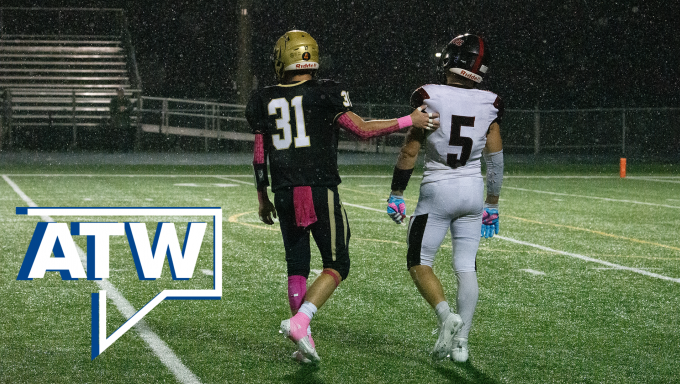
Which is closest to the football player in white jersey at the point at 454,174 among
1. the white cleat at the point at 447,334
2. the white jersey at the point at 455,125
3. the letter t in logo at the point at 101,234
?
the white jersey at the point at 455,125

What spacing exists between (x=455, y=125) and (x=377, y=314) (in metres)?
A: 1.85

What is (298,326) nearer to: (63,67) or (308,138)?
(308,138)

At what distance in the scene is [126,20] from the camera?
105 feet

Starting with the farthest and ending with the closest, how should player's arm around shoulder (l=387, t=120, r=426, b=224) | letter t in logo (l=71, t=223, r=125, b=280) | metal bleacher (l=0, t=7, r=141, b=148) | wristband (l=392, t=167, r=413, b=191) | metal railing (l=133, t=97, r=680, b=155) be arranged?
metal railing (l=133, t=97, r=680, b=155)
metal bleacher (l=0, t=7, r=141, b=148)
letter t in logo (l=71, t=223, r=125, b=280)
wristband (l=392, t=167, r=413, b=191)
player's arm around shoulder (l=387, t=120, r=426, b=224)

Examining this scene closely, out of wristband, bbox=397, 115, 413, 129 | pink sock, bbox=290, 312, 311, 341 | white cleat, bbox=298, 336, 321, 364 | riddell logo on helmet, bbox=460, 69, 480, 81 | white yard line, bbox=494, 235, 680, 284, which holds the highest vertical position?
riddell logo on helmet, bbox=460, 69, 480, 81

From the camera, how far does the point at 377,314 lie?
6188 mm

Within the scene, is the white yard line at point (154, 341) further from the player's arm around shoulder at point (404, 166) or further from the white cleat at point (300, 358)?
the player's arm around shoulder at point (404, 166)

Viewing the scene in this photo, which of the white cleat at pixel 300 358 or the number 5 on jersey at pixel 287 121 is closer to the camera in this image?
the number 5 on jersey at pixel 287 121

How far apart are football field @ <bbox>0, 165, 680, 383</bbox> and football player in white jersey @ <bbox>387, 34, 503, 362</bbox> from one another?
0.45 meters

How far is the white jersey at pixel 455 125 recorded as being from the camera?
4777 millimetres

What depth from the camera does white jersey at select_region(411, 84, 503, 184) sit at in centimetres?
478

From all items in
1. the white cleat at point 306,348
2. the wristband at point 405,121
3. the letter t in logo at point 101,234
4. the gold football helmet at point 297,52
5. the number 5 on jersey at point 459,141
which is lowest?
the white cleat at point 306,348

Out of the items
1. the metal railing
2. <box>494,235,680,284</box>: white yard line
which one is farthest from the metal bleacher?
<box>494,235,680,284</box>: white yard line

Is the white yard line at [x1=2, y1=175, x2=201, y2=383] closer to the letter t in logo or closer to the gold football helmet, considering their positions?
the letter t in logo
